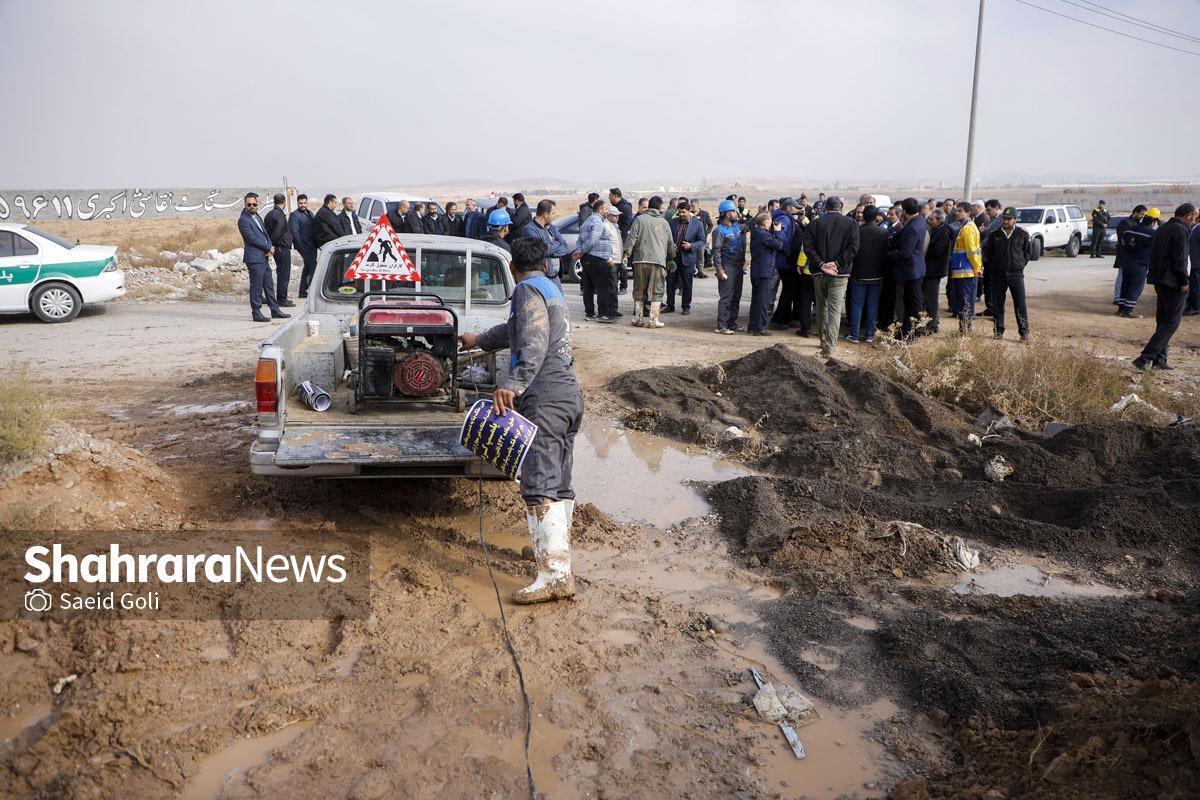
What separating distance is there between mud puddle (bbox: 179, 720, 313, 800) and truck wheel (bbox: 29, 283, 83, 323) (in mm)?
12206

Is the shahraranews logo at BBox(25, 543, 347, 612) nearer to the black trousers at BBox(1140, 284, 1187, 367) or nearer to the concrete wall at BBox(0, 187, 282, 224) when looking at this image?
the black trousers at BBox(1140, 284, 1187, 367)

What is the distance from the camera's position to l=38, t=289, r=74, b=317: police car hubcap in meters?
13.0

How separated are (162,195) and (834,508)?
1453 inches

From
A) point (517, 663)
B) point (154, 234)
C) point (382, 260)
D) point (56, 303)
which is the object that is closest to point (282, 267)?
point (56, 303)

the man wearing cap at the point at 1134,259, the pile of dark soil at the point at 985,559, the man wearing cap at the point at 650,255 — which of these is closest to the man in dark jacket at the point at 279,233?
the man wearing cap at the point at 650,255

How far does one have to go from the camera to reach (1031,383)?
807 centimetres

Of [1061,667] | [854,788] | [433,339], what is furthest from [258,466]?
[1061,667]

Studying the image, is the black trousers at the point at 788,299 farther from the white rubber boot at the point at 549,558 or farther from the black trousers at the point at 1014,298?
the white rubber boot at the point at 549,558

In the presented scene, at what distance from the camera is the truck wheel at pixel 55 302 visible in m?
12.9

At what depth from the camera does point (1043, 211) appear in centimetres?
2541

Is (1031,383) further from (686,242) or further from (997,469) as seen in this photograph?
(686,242)

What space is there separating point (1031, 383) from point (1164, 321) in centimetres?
286

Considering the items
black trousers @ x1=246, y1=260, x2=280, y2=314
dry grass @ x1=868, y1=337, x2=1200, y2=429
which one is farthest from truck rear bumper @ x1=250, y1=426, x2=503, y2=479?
black trousers @ x1=246, y1=260, x2=280, y2=314

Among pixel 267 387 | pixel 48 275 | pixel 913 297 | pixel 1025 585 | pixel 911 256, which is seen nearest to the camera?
pixel 1025 585
